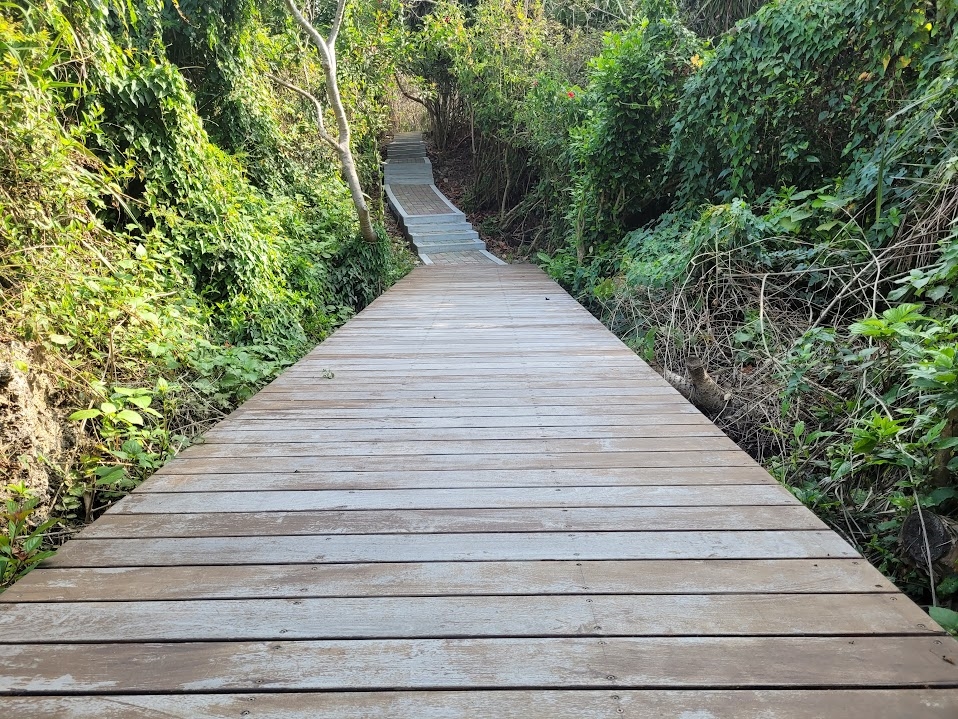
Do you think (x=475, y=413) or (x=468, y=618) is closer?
(x=468, y=618)

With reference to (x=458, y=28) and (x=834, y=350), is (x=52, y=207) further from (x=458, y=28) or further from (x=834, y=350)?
(x=458, y=28)

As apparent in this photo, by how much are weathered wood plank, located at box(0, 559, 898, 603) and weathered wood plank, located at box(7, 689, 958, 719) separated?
0.30 meters

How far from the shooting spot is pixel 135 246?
3.65 meters

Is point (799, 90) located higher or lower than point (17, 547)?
higher

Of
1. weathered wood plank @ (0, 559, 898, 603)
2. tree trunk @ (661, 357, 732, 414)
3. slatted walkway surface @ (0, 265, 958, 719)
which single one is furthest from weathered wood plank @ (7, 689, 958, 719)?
tree trunk @ (661, 357, 732, 414)

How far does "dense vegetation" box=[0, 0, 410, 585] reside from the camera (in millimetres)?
2453

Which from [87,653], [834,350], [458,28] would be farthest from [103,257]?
[458,28]

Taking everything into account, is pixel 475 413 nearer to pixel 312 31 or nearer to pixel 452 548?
pixel 452 548

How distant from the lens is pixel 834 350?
9.89 ft

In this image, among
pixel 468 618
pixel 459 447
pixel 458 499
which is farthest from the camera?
pixel 459 447

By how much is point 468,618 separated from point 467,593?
0.09 metres

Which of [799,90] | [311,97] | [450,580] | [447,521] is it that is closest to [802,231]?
[799,90]

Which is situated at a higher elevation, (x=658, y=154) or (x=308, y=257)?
(x=658, y=154)

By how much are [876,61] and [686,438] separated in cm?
338
